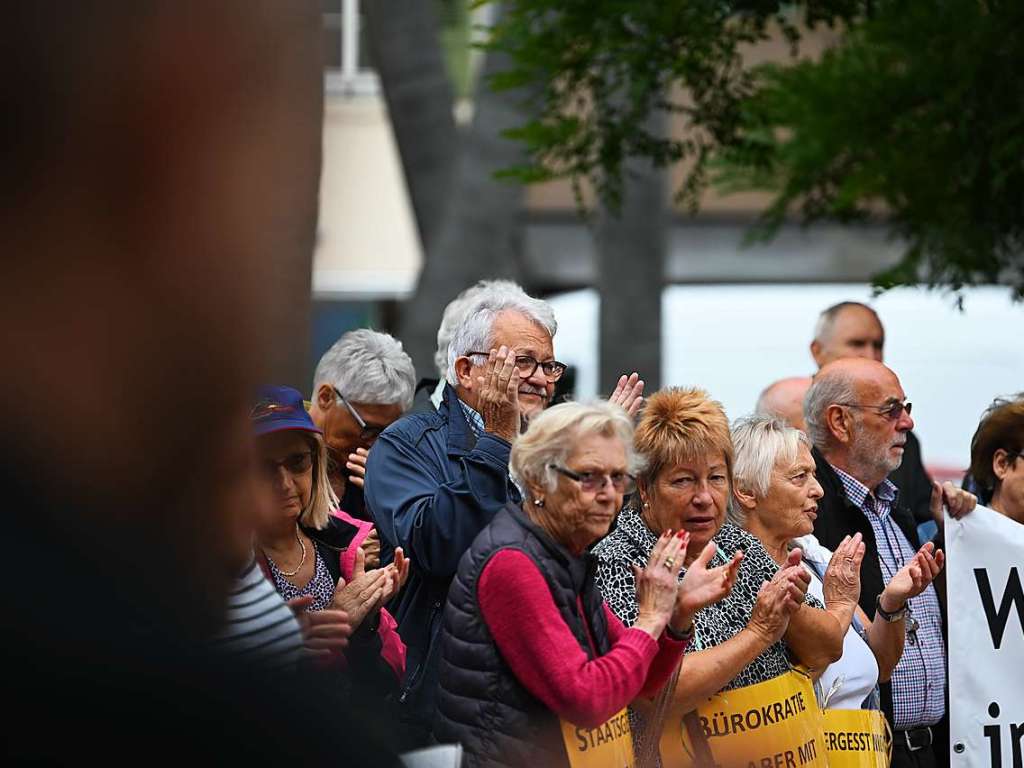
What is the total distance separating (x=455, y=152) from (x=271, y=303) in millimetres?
11214

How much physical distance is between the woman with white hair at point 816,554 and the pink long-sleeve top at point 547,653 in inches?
55.7

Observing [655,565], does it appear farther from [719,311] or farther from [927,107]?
[719,311]

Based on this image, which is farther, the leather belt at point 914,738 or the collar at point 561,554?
the leather belt at point 914,738

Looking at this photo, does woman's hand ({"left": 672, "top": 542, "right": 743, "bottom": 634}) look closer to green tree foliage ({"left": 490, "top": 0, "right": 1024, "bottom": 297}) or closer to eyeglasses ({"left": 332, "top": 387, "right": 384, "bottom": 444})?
eyeglasses ({"left": 332, "top": 387, "right": 384, "bottom": 444})

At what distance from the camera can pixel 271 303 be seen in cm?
63

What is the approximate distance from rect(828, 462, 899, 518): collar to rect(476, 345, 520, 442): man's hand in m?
1.65

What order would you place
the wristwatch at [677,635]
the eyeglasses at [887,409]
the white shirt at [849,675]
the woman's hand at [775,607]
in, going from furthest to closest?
the eyeglasses at [887,409], the white shirt at [849,675], the woman's hand at [775,607], the wristwatch at [677,635]

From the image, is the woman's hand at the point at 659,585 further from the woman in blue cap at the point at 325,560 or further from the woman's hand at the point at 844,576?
the woman's hand at the point at 844,576

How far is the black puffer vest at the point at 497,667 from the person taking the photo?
3410 millimetres

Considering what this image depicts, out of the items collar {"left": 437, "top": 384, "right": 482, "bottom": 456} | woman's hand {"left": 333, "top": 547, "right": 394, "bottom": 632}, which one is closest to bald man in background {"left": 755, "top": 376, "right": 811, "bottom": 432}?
collar {"left": 437, "top": 384, "right": 482, "bottom": 456}

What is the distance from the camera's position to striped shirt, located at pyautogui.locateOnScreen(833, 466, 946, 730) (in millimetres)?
5203

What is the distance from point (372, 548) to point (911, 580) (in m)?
1.66

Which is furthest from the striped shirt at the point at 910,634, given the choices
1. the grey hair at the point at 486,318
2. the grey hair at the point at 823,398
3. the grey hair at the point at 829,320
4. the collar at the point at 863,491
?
the grey hair at the point at 829,320

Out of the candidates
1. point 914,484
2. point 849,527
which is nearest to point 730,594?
point 849,527
